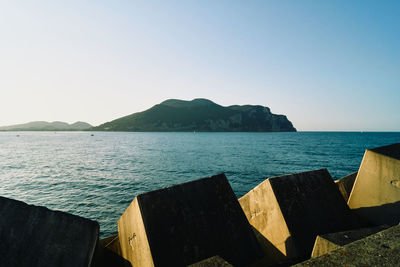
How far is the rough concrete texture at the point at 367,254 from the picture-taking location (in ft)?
4.21

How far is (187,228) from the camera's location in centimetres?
281

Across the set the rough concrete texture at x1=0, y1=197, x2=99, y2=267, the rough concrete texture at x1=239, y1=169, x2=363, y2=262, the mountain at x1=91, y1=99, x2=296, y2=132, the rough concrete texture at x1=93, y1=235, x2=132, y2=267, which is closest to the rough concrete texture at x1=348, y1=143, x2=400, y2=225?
the rough concrete texture at x1=239, y1=169, x2=363, y2=262

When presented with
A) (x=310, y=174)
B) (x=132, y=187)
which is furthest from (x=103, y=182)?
(x=310, y=174)

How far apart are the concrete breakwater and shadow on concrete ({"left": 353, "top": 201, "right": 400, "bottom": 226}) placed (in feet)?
0.05

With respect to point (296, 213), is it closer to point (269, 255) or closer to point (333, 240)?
point (269, 255)

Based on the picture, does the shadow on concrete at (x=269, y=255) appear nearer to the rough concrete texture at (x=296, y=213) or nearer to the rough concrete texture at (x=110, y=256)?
the rough concrete texture at (x=296, y=213)

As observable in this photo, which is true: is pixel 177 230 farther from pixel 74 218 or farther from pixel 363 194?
pixel 363 194

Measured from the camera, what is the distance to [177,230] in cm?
274

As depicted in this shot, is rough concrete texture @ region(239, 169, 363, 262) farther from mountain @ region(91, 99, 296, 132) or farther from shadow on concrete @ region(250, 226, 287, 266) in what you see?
mountain @ region(91, 99, 296, 132)

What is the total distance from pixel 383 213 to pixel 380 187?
499 millimetres

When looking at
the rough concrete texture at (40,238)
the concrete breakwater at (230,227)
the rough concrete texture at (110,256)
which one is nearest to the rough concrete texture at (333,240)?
the concrete breakwater at (230,227)

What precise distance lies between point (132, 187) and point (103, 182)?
3237 millimetres

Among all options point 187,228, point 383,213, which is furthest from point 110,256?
point 383,213

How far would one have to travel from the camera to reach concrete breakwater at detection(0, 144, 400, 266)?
229 centimetres
